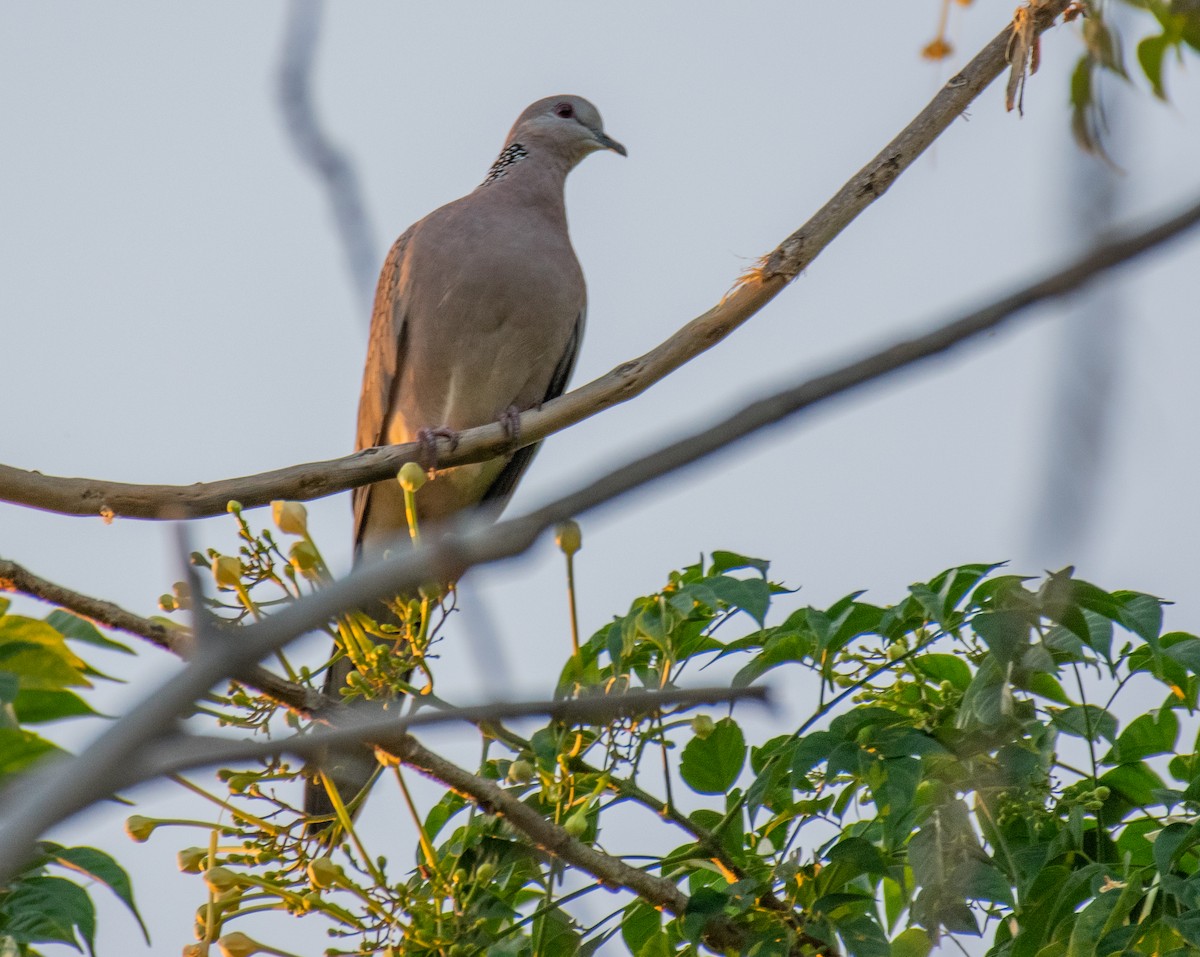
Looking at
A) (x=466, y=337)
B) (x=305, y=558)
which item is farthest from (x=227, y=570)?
(x=466, y=337)

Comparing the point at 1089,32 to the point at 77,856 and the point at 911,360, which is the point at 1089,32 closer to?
the point at 911,360

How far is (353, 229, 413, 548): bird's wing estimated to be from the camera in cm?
523

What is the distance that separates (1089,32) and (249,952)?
164cm

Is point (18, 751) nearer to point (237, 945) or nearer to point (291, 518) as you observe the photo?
point (237, 945)

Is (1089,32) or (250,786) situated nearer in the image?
(1089,32)

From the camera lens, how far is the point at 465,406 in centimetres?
522

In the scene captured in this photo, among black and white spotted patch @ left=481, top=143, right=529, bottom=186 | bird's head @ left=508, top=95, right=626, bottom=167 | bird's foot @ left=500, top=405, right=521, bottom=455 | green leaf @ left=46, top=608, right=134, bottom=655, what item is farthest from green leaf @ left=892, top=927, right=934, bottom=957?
bird's head @ left=508, top=95, right=626, bottom=167

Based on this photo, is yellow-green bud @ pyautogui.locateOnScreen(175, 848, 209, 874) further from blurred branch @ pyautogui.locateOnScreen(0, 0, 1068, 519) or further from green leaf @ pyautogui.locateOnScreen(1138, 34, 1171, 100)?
green leaf @ pyautogui.locateOnScreen(1138, 34, 1171, 100)

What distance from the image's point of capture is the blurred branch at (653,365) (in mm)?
2766

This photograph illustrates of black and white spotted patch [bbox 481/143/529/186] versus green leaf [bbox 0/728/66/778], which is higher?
black and white spotted patch [bbox 481/143/529/186]

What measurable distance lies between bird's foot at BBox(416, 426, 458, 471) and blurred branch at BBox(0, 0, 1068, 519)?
0.46 m

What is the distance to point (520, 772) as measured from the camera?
7.17 feet

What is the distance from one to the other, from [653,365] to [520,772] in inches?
42.7

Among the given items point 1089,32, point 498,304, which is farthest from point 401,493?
point 1089,32
